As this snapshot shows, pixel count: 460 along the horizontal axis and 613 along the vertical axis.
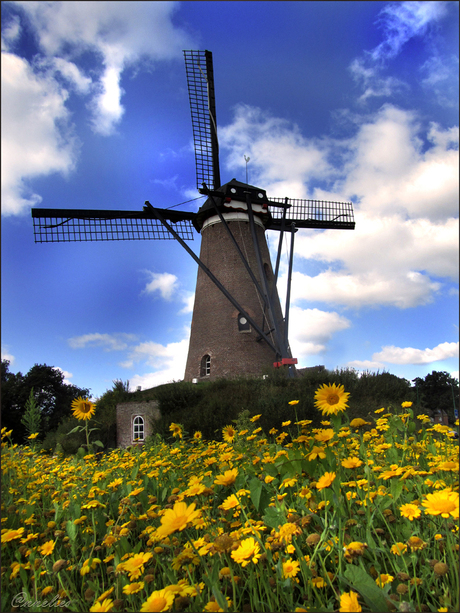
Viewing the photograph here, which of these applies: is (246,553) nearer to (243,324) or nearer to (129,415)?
(129,415)

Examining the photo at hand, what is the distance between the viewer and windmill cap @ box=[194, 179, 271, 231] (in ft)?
51.1

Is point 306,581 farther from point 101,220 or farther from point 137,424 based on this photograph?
point 101,220

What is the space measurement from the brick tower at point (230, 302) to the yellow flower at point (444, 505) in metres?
12.8

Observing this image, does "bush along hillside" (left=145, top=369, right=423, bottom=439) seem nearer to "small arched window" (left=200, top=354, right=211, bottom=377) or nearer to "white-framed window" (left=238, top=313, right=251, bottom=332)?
"small arched window" (left=200, top=354, right=211, bottom=377)

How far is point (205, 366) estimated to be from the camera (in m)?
15.9

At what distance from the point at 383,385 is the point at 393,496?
10.0 meters

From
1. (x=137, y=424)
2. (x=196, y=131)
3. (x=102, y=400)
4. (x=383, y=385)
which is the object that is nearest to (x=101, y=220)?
(x=196, y=131)

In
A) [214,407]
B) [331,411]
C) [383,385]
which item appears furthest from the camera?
[383,385]

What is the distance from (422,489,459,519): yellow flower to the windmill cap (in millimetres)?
14763

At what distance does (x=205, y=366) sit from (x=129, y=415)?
3.48m

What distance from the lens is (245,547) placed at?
1559mm

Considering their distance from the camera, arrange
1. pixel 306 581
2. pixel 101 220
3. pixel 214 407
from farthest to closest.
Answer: pixel 101 220, pixel 214 407, pixel 306 581

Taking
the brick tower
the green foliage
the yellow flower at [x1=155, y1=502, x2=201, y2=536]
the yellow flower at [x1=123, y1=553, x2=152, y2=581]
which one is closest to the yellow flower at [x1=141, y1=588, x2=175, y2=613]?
the yellow flower at [x1=155, y1=502, x2=201, y2=536]

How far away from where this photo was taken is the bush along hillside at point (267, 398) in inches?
367
